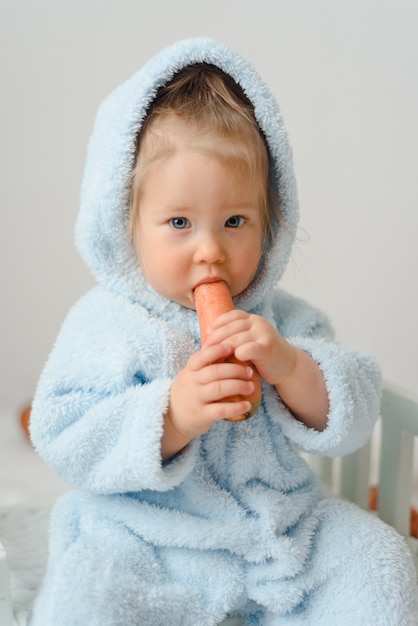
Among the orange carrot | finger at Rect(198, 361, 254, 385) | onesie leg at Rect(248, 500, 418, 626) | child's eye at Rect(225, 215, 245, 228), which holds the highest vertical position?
child's eye at Rect(225, 215, 245, 228)

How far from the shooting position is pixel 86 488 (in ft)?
3.02

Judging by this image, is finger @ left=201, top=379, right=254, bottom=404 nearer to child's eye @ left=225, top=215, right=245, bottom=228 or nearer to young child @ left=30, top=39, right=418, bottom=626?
young child @ left=30, top=39, right=418, bottom=626

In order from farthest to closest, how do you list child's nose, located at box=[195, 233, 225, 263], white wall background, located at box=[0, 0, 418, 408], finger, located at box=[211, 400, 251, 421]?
1. white wall background, located at box=[0, 0, 418, 408]
2. child's nose, located at box=[195, 233, 225, 263]
3. finger, located at box=[211, 400, 251, 421]

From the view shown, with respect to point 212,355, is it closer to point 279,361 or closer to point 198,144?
point 279,361

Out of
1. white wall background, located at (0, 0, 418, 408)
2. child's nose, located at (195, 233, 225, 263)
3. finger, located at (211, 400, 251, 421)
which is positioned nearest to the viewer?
finger, located at (211, 400, 251, 421)

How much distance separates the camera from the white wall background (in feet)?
4.97

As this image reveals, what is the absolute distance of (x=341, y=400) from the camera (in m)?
0.93

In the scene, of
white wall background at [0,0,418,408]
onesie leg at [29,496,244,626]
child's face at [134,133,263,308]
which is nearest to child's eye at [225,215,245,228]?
child's face at [134,133,263,308]

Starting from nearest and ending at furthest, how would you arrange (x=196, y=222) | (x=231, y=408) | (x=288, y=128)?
(x=231, y=408), (x=196, y=222), (x=288, y=128)

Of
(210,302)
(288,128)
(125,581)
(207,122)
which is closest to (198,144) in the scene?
(207,122)

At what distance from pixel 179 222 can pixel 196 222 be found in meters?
0.02

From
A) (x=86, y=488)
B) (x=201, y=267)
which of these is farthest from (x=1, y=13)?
(x=86, y=488)

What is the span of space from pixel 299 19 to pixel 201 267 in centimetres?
80

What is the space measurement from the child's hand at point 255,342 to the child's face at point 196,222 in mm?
78
